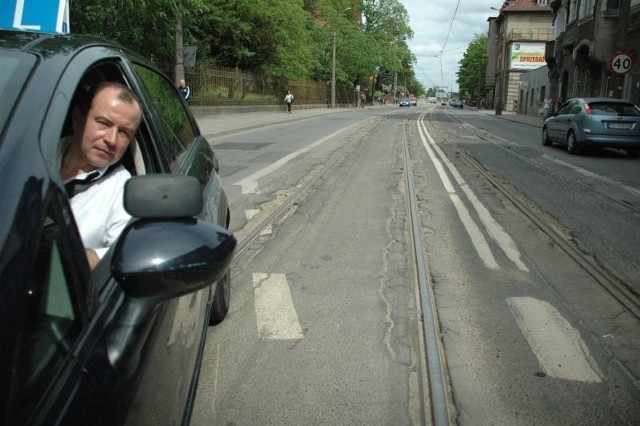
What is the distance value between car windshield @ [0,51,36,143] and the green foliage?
9938 centimetres

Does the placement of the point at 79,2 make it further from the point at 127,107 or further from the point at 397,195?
the point at 127,107

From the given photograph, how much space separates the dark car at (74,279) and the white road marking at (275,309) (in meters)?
1.64

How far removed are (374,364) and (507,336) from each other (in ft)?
3.13

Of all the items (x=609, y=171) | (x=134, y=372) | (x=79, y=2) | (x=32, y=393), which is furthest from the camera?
(x=79, y=2)

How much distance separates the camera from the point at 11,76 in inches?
61.4

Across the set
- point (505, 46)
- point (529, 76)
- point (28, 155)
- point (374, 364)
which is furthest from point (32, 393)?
point (505, 46)

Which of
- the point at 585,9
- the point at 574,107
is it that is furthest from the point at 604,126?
the point at 585,9

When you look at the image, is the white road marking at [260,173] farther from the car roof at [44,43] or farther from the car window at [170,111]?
the car roof at [44,43]

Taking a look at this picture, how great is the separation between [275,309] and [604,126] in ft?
43.7

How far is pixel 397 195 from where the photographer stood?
8.38 m

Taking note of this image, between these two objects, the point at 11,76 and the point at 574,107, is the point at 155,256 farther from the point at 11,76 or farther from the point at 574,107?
the point at 574,107

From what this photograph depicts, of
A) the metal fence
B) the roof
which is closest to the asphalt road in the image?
the metal fence

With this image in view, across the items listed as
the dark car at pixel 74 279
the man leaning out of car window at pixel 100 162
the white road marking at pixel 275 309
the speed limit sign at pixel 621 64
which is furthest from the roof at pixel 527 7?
the dark car at pixel 74 279

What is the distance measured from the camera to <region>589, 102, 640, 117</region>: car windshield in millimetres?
14609
